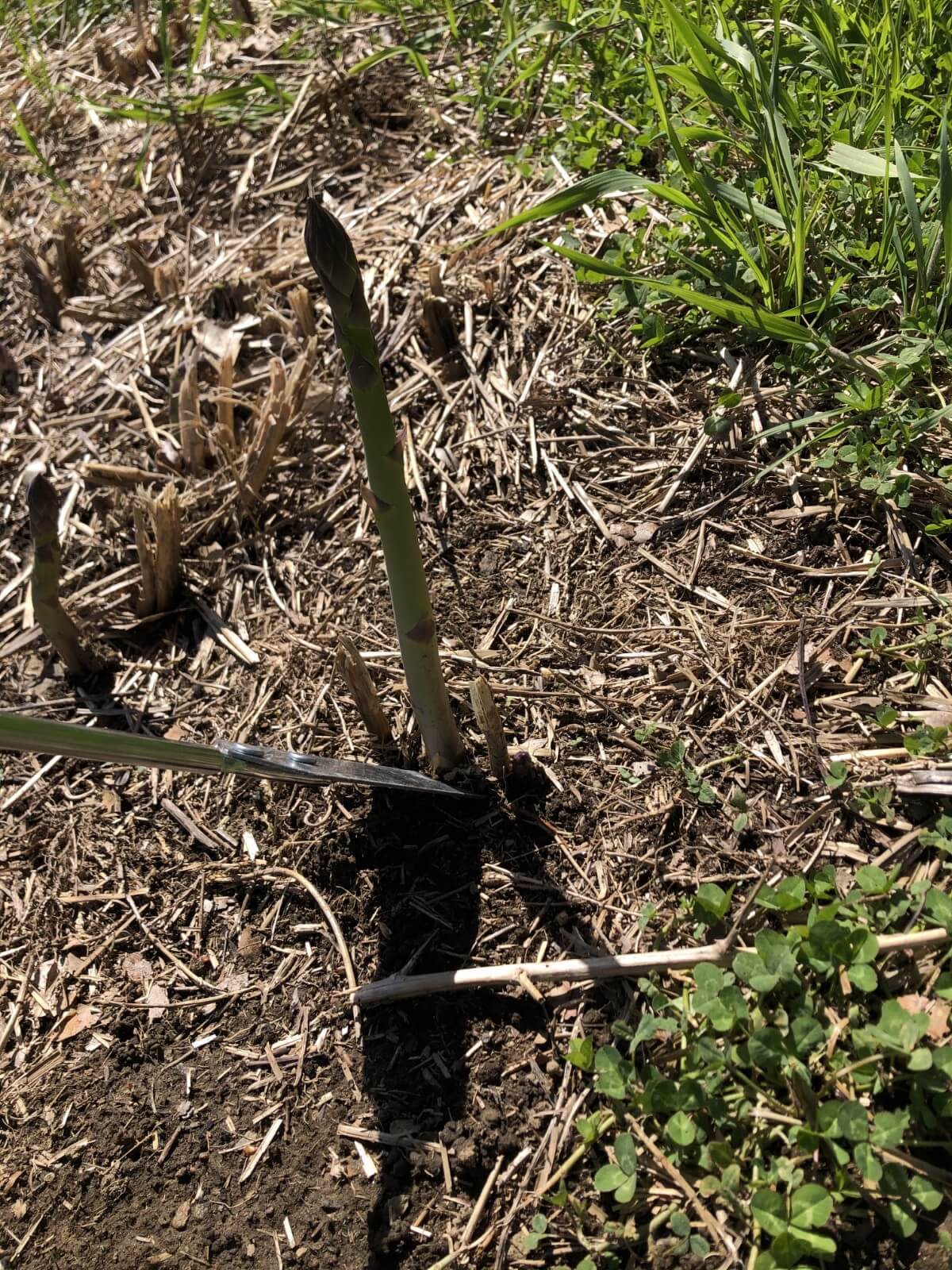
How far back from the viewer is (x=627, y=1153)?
4.71ft

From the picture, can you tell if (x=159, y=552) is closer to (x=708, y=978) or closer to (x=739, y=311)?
(x=739, y=311)

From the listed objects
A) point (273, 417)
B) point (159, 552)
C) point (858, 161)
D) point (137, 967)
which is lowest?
point (137, 967)

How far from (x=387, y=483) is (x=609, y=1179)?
1.05 meters

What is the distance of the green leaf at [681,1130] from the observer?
1420mm

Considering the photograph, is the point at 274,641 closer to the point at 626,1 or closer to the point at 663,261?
the point at 663,261

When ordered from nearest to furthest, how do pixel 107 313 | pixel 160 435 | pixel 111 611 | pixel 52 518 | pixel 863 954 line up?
pixel 863 954 < pixel 52 518 < pixel 111 611 < pixel 160 435 < pixel 107 313

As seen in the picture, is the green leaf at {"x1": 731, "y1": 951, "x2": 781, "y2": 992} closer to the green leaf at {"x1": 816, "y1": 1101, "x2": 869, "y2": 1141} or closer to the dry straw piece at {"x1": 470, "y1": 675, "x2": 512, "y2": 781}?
the green leaf at {"x1": 816, "y1": 1101, "x2": 869, "y2": 1141}

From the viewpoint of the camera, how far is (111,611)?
93.4 inches

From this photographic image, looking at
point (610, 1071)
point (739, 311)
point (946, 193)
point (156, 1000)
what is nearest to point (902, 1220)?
point (610, 1071)

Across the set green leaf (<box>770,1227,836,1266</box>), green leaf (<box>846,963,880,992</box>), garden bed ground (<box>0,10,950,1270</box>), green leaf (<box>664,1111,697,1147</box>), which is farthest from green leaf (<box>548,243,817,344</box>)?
green leaf (<box>770,1227,836,1266</box>)

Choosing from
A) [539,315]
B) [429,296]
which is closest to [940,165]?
[539,315]

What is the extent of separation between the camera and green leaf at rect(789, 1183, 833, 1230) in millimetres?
1306

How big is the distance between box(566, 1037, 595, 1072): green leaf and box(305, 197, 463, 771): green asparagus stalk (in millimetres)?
559

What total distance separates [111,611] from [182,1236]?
4.35 feet
